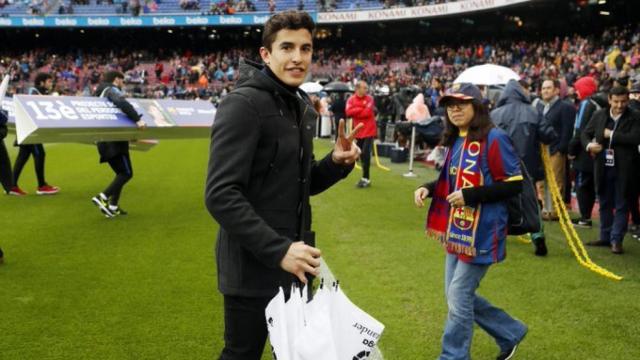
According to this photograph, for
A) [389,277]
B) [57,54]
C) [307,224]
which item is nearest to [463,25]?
[57,54]

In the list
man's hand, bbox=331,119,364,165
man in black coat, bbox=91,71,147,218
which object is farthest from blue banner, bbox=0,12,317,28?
man's hand, bbox=331,119,364,165

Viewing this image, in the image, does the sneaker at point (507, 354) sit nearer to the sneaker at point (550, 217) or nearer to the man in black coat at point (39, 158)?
the sneaker at point (550, 217)

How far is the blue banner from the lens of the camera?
146 feet

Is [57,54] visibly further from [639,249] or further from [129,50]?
[639,249]

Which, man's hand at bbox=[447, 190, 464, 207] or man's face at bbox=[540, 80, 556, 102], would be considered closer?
man's hand at bbox=[447, 190, 464, 207]

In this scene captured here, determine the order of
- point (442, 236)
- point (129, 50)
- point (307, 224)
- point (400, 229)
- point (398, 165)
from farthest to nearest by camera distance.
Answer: point (129, 50) → point (398, 165) → point (400, 229) → point (442, 236) → point (307, 224)

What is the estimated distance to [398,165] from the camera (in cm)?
1488

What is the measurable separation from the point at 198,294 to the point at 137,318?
71cm

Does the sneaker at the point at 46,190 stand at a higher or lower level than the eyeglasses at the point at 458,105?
lower

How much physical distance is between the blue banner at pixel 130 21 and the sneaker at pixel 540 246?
3996 cm

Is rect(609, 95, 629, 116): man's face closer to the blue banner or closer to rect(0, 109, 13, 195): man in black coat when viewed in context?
rect(0, 109, 13, 195): man in black coat

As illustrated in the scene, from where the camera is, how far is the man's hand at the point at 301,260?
203 centimetres

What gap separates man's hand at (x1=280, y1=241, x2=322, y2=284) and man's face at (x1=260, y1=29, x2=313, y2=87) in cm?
65

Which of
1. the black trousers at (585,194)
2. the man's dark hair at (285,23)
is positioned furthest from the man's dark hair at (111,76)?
the man's dark hair at (285,23)
